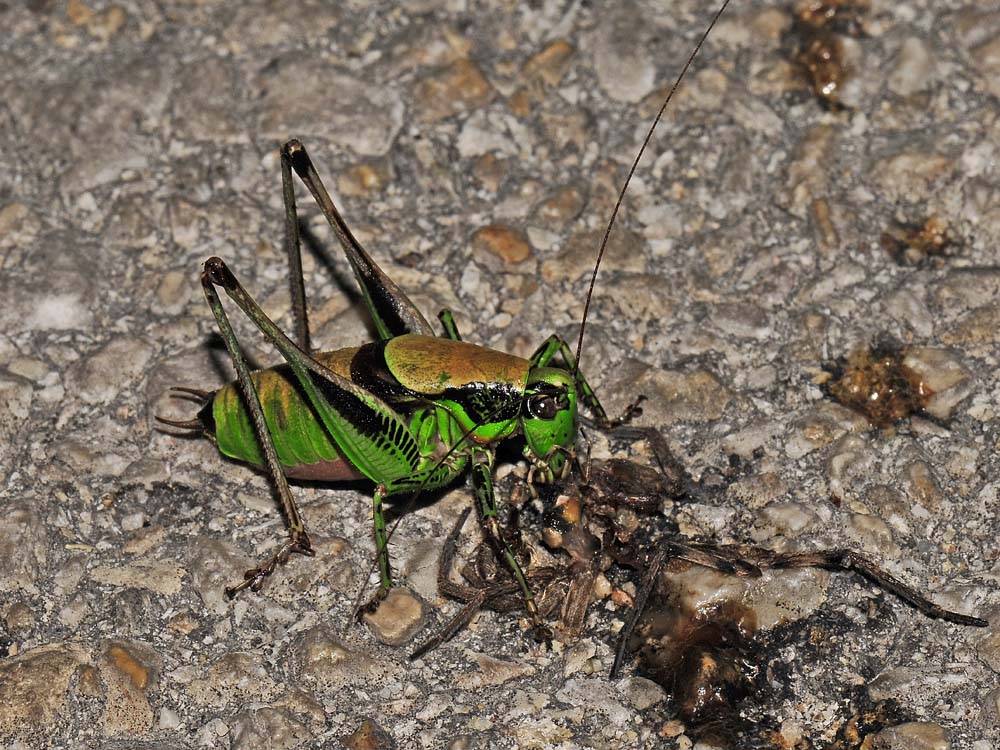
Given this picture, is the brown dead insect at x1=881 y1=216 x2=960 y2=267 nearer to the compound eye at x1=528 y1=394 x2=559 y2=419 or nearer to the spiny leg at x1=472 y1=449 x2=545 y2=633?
the compound eye at x1=528 y1=394 x2=559 y2=419

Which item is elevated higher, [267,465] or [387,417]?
[387,417]

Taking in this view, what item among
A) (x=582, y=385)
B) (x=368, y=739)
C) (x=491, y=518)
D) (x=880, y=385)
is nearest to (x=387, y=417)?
(x=491, y=518)

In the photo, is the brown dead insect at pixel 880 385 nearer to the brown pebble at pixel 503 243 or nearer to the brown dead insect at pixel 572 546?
the brown dead insect at pixel 572 546

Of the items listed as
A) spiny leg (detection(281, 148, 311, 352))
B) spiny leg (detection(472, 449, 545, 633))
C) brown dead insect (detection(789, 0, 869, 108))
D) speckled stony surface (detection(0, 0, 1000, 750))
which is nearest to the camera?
speckled stony surface (detection(0, 0, 1000, 750))

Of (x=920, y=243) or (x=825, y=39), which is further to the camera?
(x=825, y=39)

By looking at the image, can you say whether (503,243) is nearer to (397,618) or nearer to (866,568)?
(397,618)

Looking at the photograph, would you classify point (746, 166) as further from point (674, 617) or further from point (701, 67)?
point (674, 617)

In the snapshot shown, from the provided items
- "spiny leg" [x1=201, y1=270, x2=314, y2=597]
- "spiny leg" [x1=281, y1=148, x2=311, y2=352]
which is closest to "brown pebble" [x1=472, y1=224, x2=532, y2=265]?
"spiny leg" [x1=281, y1=148, x2=311, y2=352]

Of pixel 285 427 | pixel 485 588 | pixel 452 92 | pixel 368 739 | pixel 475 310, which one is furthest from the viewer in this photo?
pixel 452 92
